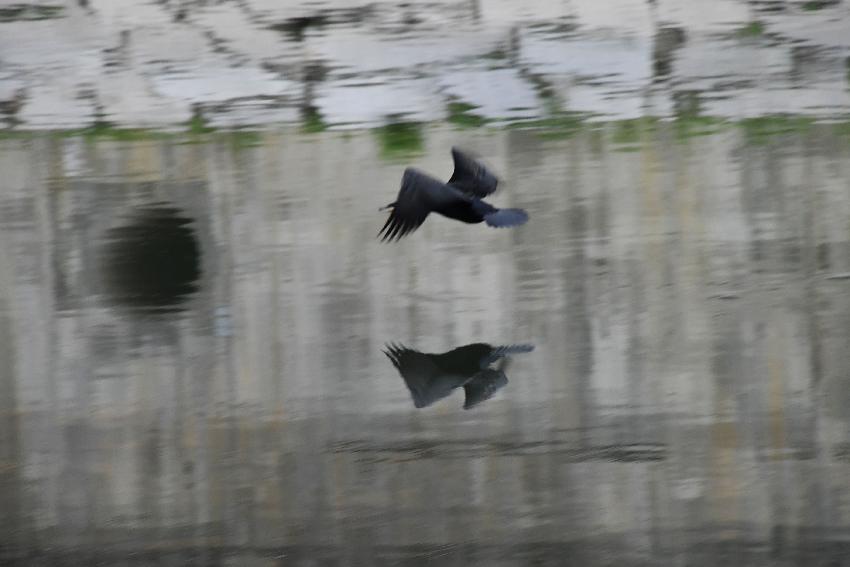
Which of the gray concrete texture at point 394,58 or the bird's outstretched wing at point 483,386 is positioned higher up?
the gray concrete texture at point 394,58

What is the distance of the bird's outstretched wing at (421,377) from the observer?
2.65 m

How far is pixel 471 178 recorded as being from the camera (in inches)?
99.4

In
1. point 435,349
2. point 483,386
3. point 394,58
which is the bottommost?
point 483,386

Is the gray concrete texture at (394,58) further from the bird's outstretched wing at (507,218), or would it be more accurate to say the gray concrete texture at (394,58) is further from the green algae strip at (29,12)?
the bird's outstretched wing at (507,218)

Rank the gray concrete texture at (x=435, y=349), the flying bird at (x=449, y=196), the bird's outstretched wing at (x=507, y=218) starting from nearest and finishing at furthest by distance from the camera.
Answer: the bird's outstretched wing at (x=507, y=218) < the flying bird at (x=449, y=196) < the gray concrete texture at (x=435, y=349)

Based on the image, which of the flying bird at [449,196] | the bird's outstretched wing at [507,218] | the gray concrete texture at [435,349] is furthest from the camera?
the gray concrete texture at [435,349]

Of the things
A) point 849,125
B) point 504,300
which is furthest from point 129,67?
point 849,125

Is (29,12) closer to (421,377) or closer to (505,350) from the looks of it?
(421,377)

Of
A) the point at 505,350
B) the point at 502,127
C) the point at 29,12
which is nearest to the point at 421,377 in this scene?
the point at 505,350

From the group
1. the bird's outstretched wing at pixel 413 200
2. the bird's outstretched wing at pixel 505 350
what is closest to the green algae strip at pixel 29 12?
the bird's outstretched wing at pixel 413 200

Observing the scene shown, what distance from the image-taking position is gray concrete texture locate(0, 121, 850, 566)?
2621 mm

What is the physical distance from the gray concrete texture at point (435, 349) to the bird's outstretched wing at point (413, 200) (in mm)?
120

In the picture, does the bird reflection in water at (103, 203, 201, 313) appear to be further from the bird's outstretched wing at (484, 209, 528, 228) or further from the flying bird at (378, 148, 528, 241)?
the bird's outstretched wing at (484, 209, 528, 228)

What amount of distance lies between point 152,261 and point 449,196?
33.2 inches
